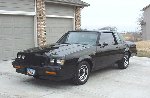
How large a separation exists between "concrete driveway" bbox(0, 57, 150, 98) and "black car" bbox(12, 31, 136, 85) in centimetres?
35

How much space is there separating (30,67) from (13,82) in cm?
96

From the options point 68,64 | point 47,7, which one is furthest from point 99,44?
point 47,7

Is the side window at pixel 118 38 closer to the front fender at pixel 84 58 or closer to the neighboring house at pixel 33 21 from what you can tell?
the front fender at pixel 84 58

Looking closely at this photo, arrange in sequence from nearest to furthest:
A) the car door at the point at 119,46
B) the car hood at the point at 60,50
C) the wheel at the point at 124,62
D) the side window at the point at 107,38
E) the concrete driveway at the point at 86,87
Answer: the concrete driveway at the point at 86,87, the car hood at the point at 60,50, the side window at the point at 107,38, the car door at the point at 119,46, the wheel at the point at 124,62

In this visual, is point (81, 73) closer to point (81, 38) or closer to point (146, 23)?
point (81, 38)

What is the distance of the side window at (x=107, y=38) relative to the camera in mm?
9961

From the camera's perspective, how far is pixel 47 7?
50.0 feet

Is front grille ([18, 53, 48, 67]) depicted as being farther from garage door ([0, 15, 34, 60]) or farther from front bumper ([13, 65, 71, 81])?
garage door ([0, 15, 34, 60])

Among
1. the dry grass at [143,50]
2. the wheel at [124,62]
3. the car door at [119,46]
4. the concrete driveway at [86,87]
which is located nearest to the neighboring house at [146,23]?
the dry grass at [143,50]

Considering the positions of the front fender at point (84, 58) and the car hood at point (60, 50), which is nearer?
the car hood at point (60, 50)

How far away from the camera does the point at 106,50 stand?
1005cm

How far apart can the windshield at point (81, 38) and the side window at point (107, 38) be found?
26cm

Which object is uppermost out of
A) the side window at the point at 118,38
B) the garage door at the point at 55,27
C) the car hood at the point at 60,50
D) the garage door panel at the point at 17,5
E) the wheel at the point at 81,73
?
the garage door panel at the point at 17,5

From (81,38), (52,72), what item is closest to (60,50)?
(52,72)
